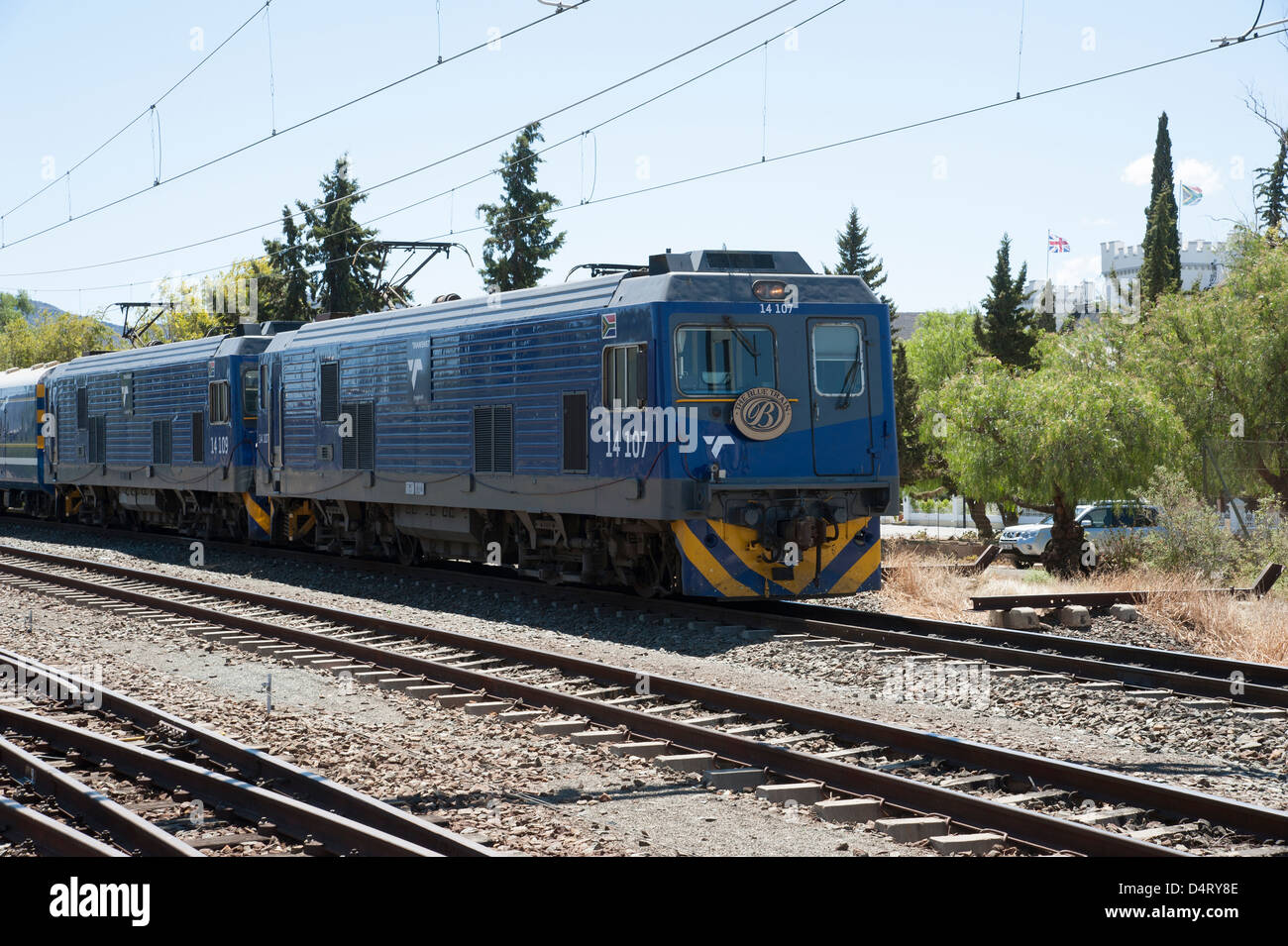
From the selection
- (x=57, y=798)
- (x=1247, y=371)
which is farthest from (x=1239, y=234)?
(x=57, y=798)

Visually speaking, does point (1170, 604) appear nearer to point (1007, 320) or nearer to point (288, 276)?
point (1007, 320)

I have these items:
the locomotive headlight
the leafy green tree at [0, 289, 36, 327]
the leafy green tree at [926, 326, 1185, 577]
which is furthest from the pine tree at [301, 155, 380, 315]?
the leafy green tree at [0, 289, 36, 327]

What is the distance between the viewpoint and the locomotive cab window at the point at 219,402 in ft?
81.5

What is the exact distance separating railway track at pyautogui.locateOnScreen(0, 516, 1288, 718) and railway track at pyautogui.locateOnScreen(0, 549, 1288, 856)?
8.78ft

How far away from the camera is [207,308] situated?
7056 centimetres

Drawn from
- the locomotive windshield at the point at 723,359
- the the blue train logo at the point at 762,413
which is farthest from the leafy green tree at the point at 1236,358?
the locomotive windshield at the point at 723,359

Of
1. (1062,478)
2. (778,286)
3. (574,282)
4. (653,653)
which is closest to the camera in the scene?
(653,653)

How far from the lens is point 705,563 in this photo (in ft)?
46.3

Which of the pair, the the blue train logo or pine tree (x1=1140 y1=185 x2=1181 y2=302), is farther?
pine tree (x1=1140 y1=185 x2=1181 y2=302)

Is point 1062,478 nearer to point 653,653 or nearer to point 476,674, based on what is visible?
point 653,653

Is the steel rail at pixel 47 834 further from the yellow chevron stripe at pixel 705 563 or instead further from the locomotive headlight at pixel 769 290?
the locomotive headlight at pixel 769 290

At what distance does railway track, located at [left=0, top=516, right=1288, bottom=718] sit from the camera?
1006 cm

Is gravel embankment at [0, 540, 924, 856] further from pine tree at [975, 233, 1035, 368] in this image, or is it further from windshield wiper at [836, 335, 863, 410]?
pine tree at [975, 233, 1035, 368]

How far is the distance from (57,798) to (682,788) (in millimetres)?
3588
